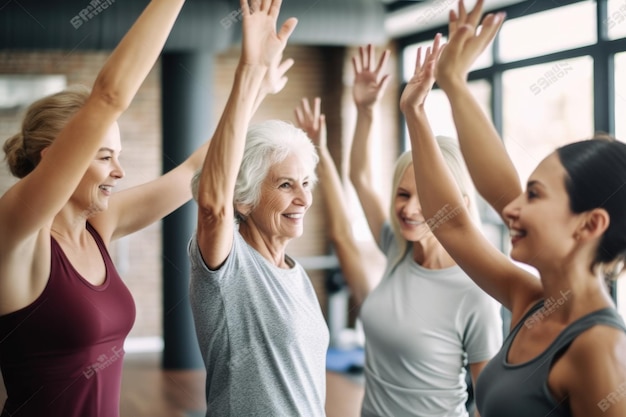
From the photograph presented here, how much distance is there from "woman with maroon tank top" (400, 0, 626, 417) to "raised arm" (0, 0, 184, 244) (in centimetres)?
63

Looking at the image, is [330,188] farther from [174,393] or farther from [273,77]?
[174,393]

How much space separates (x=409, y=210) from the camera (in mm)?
2232

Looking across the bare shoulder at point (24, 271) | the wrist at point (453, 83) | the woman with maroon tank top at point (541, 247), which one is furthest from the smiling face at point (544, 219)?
the bare shoulder at point (24, 271)

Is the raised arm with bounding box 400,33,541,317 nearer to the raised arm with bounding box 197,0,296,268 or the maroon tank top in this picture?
the raised arm with bounding box 197,0,296,268

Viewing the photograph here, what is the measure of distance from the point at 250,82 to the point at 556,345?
0.81 metres

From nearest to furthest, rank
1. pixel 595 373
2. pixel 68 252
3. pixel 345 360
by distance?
pixel 595 373 → pixel 68 252 → pixel 345 360

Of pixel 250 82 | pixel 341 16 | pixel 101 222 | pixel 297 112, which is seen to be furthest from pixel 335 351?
pixel 250 82

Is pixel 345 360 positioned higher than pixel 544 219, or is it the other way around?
pixel 544 219

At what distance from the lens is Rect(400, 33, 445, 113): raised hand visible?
1682 millimetres

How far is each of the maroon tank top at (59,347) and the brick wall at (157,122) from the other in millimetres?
5183

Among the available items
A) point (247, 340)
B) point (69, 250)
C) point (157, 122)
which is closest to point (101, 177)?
point (69, 250)

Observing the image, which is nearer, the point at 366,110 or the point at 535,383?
the point at 535,383

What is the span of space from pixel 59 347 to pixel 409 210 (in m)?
1.10

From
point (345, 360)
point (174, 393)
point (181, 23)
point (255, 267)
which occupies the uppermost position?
point (181, 23)
